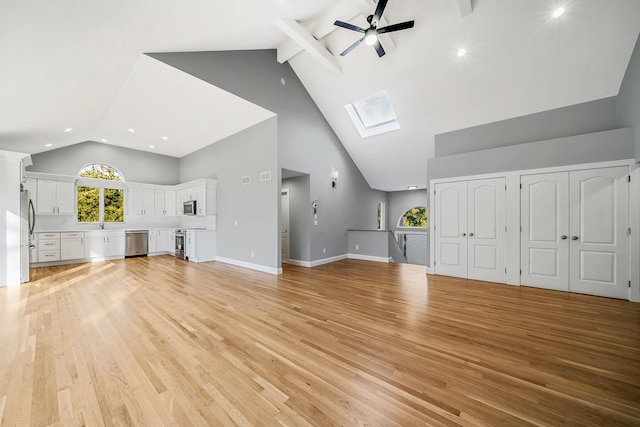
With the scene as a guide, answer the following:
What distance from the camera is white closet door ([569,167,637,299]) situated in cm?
354

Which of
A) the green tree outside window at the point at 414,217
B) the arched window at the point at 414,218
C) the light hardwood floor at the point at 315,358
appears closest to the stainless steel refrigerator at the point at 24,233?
the light hardwood floor at the point at 315,358

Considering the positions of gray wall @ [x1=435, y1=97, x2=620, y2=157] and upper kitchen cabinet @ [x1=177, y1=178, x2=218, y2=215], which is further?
upper kitchen cabinet @ [x1=177, y1=178, x2=218, y2=215]

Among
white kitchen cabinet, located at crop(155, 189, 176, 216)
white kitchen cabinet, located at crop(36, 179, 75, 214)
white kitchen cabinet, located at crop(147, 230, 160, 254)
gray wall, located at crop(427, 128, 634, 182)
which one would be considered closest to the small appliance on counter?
white kitchen cabinet, located at crop(147, 230, 160, 254)

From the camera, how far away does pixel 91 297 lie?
3525mm

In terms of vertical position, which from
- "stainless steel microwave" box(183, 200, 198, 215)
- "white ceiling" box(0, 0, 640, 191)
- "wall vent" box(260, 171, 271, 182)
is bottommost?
"stainless steel microwave" box(183, 200, 198, 215)

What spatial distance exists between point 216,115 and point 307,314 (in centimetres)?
464

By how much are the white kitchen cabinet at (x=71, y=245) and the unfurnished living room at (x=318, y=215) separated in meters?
0.04

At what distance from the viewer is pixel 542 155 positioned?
4.11 metres

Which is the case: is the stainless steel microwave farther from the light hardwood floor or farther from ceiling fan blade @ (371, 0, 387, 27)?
Result: ceiling fan blade @ (371, 0, 387, 27)

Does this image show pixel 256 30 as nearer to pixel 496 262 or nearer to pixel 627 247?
pixel 496 262

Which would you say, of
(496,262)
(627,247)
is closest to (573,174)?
(627,247)

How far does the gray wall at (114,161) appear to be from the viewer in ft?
20.6

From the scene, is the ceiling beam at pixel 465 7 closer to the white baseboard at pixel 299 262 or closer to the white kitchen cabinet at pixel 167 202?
the white baseboard at pixel 299 262

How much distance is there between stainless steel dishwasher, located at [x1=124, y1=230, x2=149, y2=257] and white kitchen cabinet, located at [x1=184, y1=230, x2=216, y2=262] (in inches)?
61.2
